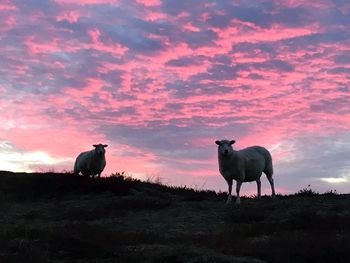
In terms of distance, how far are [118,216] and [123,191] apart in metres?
5.24

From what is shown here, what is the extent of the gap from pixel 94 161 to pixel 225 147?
12.1m

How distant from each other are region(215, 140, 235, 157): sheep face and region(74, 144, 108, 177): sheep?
36.1 ft

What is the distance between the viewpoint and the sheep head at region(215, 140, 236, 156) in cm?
2316

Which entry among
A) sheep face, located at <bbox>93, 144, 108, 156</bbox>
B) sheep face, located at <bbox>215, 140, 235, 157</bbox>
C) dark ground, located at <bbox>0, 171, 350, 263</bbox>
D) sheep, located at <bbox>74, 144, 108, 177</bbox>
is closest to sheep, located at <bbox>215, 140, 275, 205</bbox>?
sheep face, located at <bbox>215, 140, 235, 157</bbox>

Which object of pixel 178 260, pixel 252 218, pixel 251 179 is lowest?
pixel 178 260

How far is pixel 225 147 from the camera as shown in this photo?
23.3 metres

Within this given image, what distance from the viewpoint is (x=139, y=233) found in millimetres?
16859

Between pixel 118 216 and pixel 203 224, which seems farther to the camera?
pixel 118 216

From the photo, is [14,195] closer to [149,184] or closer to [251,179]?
[149,184]

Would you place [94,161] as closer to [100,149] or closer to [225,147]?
[100,149]

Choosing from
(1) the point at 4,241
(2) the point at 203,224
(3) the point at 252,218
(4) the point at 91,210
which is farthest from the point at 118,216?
(1) the point at 4,241

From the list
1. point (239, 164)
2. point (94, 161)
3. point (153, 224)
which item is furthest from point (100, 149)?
point (153, 224)

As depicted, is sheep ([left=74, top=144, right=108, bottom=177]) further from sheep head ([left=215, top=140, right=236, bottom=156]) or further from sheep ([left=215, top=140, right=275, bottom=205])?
sheep head ([left=215, top=140, right=236, bottom=156])

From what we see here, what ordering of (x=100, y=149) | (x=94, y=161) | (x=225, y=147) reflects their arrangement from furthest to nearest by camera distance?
(x=94, y=161) < (x=100, y=149) < (x=225, y=147)
